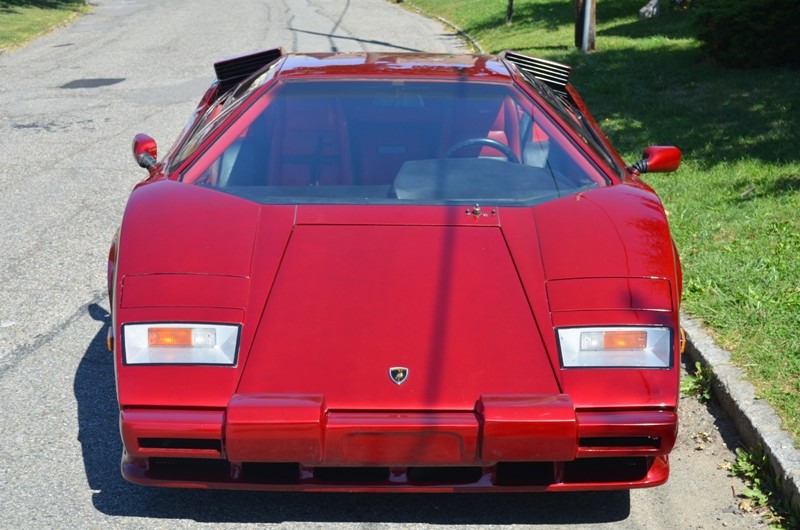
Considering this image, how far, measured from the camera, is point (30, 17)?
82.8 feet

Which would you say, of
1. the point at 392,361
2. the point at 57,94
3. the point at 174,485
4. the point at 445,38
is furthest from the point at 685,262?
the point at 445,38

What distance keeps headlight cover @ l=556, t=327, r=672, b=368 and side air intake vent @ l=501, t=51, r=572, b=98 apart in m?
2.45

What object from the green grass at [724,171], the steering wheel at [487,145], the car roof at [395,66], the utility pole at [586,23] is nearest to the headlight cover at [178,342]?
the steering wheel at [487,145]

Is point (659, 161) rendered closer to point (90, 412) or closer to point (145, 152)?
point (145, 152)

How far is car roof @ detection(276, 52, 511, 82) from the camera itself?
4.56 m

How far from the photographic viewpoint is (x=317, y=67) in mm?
4688

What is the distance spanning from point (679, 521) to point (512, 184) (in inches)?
54.4

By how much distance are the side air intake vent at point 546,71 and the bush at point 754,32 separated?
6.86 meters

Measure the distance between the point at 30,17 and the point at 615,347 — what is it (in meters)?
24.8

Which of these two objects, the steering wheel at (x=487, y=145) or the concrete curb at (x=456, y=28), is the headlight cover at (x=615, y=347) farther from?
the concrete curb at (x=456, y=28)

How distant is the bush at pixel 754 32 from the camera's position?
462 inches

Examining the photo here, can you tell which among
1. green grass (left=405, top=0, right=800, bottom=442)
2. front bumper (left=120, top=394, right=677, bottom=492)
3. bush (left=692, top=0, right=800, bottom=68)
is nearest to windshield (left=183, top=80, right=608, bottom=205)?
front bumper (left=120, top=394, right=677, bottom=492)

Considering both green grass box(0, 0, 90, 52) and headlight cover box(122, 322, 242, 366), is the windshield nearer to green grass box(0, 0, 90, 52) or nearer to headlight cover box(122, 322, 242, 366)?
headlight cover box(122, 322, 242, 366)

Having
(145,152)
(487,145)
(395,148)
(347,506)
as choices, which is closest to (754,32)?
(487,145)
